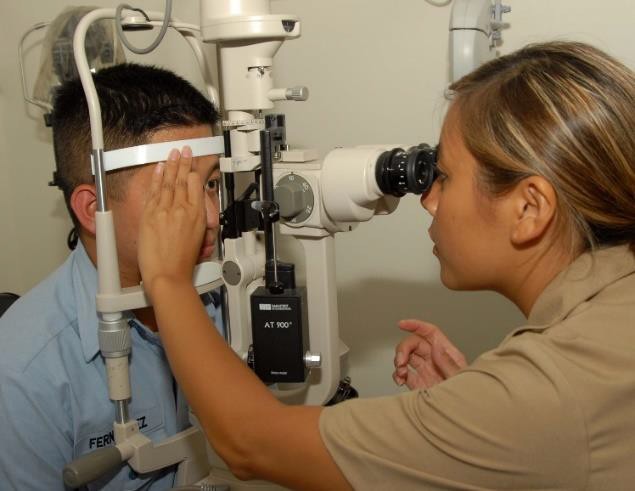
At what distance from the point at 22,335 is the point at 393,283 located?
2.96 ft

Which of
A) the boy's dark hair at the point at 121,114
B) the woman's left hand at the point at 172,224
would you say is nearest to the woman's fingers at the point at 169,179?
the woman's left hand at the point at 172,224

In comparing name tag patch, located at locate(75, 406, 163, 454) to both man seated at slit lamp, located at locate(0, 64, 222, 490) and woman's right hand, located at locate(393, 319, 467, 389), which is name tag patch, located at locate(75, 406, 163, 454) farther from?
woman's right hand, located at locate(393, 319, 467, 389)

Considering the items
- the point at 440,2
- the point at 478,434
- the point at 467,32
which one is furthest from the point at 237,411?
the point at 440,2

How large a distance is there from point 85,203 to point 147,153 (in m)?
0.21

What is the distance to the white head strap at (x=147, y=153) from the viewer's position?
3.29 ft

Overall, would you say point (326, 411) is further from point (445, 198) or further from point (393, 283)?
point (393, 283)

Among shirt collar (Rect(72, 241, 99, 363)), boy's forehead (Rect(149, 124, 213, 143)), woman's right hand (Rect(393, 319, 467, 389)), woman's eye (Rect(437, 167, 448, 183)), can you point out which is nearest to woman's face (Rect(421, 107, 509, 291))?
woman's eye (Rect(437, 167, 448, 183))

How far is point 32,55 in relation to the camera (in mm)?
2041

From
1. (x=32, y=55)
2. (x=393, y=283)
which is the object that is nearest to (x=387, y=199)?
(x=393, y=283)

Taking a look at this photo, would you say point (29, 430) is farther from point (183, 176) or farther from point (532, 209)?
point (532, 209)

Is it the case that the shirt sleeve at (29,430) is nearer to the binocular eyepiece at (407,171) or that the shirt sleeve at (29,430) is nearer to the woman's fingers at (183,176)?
the woman's fingers at (183,176)

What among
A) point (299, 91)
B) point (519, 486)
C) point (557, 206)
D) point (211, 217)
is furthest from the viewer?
point (211, 217)

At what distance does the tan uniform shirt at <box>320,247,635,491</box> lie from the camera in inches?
27.9

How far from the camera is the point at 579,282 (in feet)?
2.73
